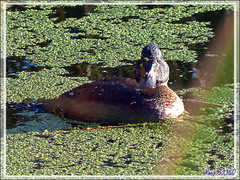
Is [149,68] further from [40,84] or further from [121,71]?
[40,84]

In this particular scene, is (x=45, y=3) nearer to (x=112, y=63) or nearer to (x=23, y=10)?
(x=23, y=10)

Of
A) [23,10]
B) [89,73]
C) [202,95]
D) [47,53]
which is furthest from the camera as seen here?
[23,10]

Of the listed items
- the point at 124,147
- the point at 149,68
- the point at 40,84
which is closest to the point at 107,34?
the point at 40,84

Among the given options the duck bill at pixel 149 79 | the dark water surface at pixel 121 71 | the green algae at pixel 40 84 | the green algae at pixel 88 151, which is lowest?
the green algae at pixel 88 151

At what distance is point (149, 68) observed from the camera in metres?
7.12

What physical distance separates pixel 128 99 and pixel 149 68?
0.47 metres

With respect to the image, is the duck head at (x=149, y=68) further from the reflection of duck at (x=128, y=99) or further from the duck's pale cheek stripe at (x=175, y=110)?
the duck's pale cheek stripe at (x=175, y=110)

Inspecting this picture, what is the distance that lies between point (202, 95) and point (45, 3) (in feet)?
13.4

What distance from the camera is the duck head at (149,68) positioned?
713cm

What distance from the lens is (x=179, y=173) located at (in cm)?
595

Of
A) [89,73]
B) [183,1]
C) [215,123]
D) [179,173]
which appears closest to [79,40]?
[89,73]

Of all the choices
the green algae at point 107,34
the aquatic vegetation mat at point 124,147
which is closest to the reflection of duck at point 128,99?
the aquatic vegetation mat at point 124,147

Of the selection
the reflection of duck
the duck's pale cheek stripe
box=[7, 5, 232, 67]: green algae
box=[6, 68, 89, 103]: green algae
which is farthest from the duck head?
box=[7, 5, 232, 67]: green algae

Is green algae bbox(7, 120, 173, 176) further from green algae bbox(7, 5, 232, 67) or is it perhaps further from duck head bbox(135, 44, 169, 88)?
green algae bbox(7, 5, 232, 67)
